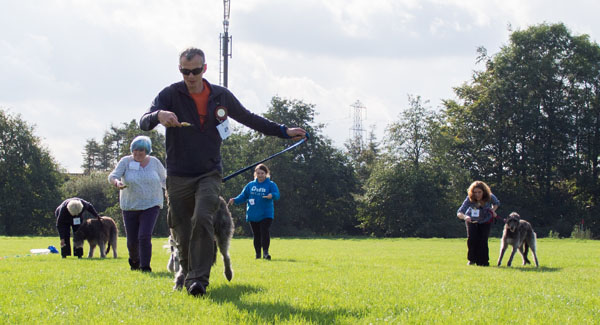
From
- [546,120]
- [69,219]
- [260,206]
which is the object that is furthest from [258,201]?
[546,120]

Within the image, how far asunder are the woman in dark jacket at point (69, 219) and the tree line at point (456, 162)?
103ft

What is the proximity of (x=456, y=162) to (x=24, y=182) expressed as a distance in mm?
36199

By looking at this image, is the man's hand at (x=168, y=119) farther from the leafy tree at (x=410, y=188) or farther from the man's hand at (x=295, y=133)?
the leafy tree at (x=410, y=188)

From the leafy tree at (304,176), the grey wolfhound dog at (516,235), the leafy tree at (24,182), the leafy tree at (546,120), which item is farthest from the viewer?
the leafy tree at (304,176)

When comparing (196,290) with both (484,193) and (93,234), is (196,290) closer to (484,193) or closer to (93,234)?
(93,234)

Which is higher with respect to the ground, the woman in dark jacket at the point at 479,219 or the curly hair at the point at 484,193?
the curly hair at the point at 484,193

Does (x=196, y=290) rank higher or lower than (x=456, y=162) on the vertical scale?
lower

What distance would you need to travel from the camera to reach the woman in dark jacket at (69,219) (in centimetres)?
1220

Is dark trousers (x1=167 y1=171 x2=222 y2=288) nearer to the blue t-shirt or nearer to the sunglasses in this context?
the sunglasses

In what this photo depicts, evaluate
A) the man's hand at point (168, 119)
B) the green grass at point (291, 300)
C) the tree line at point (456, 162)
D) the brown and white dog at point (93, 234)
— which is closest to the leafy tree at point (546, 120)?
the tree line at point (456, 162)

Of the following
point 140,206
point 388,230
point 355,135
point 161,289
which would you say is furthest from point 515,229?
point 355,135

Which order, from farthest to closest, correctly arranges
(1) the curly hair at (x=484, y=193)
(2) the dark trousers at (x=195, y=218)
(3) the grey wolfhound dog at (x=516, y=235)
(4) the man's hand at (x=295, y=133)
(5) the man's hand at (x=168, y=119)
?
(3) the grey wolfhound dog at (x=516, y=235)
(1) the curly hair at (x=484, y=193)
(4) the man's hand at (x=295, y=133)
(2) the dark trousers at (x=195, y=218)
(5) the man's hand at (x=168, y=119)

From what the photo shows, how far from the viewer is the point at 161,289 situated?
591cm

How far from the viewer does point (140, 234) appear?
8344 millimetres
